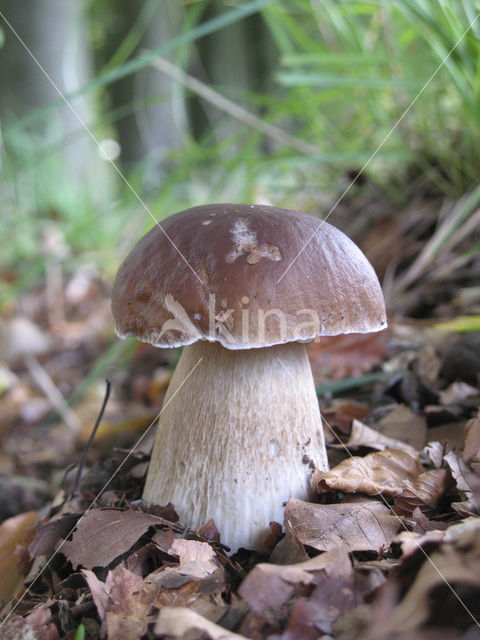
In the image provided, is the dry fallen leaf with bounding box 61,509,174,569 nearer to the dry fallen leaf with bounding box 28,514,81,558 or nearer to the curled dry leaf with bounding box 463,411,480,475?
the dry fallen leaf with bounding box 28,514,81,558

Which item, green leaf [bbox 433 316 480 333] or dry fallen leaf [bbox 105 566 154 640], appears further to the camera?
green leaf [bbox 433 316 480 333]

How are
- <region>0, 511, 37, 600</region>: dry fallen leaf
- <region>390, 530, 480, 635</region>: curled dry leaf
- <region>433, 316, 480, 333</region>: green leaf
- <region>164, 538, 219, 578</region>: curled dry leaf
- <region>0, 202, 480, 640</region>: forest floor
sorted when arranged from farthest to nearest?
<region>433, 316, 480, 333</region>: green leaf → <region>0, 511, 37, 600</region>: dry fallen leaf → <region>164, 538, 219, 578</region>: curled dry leaf → <region>0, 202, 480, 640</region>: forest floor → <region>390, 530, 480, 635</region>: curled dry leaf

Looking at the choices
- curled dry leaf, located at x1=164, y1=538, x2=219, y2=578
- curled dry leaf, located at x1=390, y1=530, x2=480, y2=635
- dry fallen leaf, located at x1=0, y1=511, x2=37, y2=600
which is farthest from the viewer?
dry fallen leaf, located at x1=0, y1=511, x2=37, y2=600

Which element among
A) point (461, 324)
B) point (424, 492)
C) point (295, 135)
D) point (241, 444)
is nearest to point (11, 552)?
point (241, 444)

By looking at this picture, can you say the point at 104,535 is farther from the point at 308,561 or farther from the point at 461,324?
the point at 461,324

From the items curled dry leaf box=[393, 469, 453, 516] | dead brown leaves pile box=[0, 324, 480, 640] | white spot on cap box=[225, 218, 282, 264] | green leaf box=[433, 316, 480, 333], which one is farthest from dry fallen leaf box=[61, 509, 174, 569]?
green leaf box=[433, 316, 480, 333]

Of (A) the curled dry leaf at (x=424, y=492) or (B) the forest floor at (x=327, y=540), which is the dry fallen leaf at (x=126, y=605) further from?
(A) the curled dry leaf at (x=424, y=492)

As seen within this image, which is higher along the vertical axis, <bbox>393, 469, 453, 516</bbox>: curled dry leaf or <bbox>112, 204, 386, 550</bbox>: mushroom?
<bbox>112, 204, 386, 550</bbox>: mushroom
